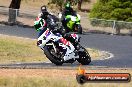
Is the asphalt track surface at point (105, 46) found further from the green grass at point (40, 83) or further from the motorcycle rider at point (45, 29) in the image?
the green grass at point (40, 83)

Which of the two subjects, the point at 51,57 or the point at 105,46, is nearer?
the point at 51,57

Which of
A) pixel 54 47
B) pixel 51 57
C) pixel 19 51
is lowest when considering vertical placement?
pixel 19 51

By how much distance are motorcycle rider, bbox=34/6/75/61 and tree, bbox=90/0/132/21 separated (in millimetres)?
26752

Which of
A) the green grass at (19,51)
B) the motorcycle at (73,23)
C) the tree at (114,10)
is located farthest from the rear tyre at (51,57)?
the tree at (114,10)

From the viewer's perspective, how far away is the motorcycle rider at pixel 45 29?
1795 cm

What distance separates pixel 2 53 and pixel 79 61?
6588 mm

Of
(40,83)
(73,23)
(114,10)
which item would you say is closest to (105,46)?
(73,23)

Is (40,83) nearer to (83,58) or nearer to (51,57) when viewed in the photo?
(51,57)

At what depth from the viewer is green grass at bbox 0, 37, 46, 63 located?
22938 millimetres

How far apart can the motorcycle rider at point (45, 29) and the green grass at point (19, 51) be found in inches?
152

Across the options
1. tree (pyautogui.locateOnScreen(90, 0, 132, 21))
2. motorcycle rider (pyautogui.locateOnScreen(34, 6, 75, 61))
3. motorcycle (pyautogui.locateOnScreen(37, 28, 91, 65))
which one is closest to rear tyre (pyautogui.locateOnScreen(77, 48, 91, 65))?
motorcycle (pyautogui.locateOnScreen(37, 28, 91, 65))

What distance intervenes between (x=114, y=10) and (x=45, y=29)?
2791cm

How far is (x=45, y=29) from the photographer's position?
1808 centimetres

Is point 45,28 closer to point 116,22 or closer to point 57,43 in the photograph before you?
point 57,43
